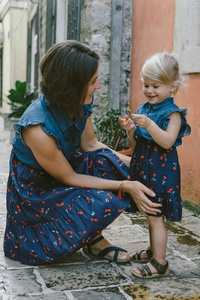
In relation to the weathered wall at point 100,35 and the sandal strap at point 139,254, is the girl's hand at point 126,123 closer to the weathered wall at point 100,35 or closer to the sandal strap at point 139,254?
the sandal strap at point 139,254

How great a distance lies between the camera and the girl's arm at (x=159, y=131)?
2.19 metres

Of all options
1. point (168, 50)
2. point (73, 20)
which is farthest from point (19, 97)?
point (168, 50)

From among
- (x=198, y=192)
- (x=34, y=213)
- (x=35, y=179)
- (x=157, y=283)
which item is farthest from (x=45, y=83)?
(x=198, y=192)

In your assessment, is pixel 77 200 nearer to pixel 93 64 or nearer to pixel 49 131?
pixel 49 131

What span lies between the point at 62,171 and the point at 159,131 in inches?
22.6

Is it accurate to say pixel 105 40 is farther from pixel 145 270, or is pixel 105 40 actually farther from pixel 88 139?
pixel 145 270

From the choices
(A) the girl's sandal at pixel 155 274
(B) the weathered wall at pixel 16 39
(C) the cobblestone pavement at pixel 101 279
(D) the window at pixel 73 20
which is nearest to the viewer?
(C) the cobblestone pavement at pixel 101 279

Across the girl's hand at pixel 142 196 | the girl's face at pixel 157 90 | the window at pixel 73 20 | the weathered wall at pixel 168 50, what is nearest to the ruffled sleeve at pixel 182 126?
the girl's face at pixel 157 90

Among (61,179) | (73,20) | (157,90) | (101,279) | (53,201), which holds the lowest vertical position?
(101,279)

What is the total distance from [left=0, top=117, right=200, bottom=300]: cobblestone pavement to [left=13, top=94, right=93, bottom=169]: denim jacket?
0.60 m

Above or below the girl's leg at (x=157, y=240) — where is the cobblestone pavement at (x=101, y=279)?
below

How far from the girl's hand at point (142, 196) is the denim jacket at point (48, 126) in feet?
1.45

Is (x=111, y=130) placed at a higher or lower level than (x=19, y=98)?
lower

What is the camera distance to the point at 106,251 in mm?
2545
